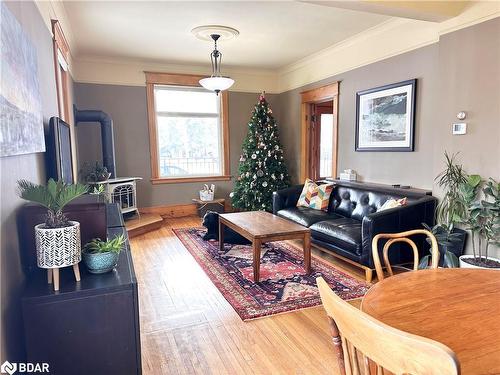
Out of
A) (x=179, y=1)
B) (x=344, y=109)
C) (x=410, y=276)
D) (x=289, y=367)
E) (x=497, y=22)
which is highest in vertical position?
(x=179, y=1)

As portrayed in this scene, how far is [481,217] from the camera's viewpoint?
9.36ft

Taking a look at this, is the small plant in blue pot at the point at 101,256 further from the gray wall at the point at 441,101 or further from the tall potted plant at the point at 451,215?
the gray wall at the point at 441,101

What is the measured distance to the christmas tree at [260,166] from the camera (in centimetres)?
593

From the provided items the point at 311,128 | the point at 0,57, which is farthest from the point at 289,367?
A: the point at 311,128

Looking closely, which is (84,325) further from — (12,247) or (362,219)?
(362,219)

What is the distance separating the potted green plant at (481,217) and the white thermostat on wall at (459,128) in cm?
45

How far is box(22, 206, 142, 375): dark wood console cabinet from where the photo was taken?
1.40 m

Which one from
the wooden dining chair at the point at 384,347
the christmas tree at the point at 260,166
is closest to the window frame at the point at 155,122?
the christmas tree at the point at 260,166

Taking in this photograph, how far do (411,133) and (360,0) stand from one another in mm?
1796

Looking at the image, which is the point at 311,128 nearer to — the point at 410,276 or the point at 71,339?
the point at 410,276

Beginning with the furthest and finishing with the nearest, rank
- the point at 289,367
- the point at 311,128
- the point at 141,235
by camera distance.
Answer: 1. the point at 311,128
2. the point at 141,235
3. the point at 289,367

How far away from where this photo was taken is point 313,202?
4707mm

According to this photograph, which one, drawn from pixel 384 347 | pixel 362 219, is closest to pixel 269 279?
pixel 362 219

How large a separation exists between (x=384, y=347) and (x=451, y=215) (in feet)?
9.21
